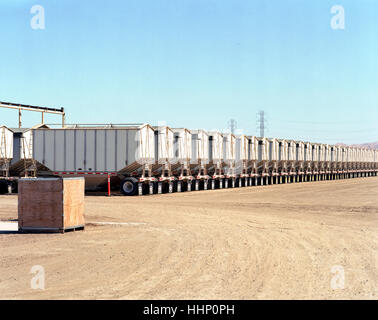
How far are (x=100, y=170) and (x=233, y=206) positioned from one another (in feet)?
28.8

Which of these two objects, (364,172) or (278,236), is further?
(364,172)

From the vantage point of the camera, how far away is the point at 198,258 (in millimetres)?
10320

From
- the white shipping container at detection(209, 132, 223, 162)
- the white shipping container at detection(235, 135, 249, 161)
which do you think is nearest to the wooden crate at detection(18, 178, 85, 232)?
the white shipping container at detection(209, 132, 223, 162)

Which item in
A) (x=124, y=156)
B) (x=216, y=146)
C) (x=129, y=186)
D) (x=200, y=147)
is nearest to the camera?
(x=124, y=156)

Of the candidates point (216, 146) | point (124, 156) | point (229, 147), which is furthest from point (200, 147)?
point (124, 156)

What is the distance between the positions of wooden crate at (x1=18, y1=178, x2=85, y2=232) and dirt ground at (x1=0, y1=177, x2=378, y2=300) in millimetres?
406

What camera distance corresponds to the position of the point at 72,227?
46.1 ft

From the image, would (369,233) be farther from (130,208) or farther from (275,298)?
(130,208)

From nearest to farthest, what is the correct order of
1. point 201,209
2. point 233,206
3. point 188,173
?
1. point 201,209
2. point 233,206
3. point 188,173

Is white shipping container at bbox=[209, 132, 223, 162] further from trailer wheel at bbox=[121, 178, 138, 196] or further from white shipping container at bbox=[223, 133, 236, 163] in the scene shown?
trailer wheel at bbox=[121, 178, 138, 196]

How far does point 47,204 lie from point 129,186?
14332mm

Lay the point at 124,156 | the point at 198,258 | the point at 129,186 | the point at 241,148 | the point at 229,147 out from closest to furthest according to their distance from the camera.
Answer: the point at 198,258
the point at 124,156
the point at 129,186
the point at 229,147
the point at 241,148

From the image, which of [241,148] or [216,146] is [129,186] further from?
[241,148]
